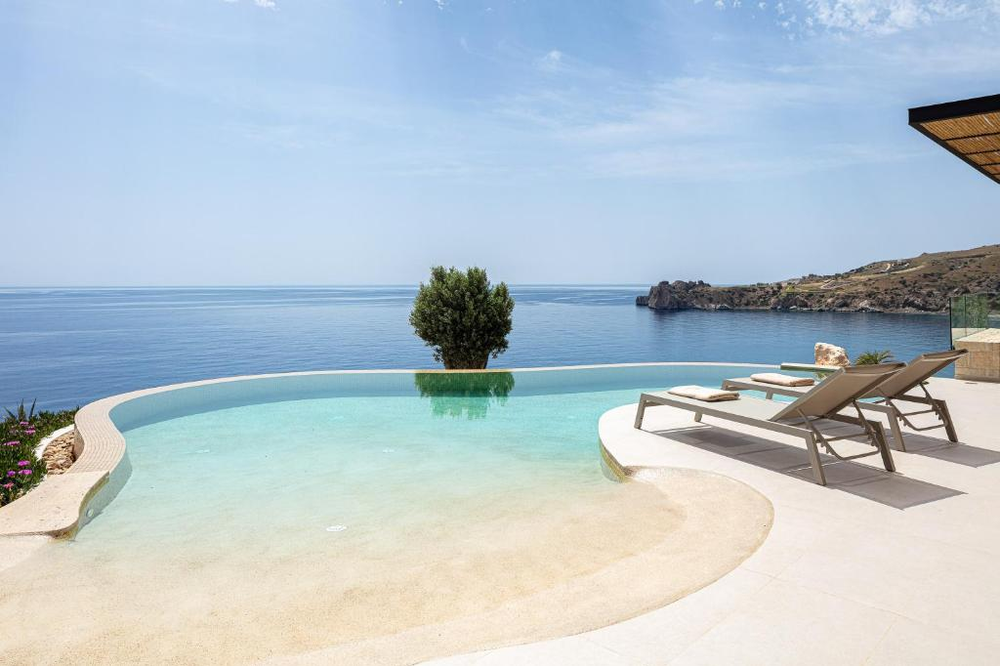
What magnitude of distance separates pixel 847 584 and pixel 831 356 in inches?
455

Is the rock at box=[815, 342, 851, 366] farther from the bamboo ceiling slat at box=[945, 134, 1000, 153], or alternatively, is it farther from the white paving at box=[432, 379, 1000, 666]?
the white paving at box=[432, 379, 1000, 666]

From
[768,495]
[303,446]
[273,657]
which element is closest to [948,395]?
[768,495]

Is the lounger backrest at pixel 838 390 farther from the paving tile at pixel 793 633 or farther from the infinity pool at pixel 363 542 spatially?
the paving tile at pixel 793 633

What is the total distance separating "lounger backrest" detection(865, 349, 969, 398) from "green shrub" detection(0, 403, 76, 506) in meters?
7.93

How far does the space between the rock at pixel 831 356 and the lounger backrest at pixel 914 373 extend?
738 centimetres

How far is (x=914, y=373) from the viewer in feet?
20.2

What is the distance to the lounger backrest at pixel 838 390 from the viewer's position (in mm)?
5078

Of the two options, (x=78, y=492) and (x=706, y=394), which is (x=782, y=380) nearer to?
(x=706, y=394)

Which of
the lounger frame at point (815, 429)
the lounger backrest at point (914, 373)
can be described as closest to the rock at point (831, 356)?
the lounger backrest at point (914, 373)

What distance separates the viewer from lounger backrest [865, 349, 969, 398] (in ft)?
19.6

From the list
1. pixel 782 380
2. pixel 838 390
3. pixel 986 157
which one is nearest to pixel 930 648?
pixel 838 390

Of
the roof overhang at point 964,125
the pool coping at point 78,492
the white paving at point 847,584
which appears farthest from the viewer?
the roof overhang at point 964,125

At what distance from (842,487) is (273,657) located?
418cm

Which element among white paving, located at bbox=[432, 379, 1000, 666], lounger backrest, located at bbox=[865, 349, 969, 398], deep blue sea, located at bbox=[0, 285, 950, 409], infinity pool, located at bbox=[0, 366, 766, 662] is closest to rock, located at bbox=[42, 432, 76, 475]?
infinity pool, located at bbox=[0, 366, 766, 662]
